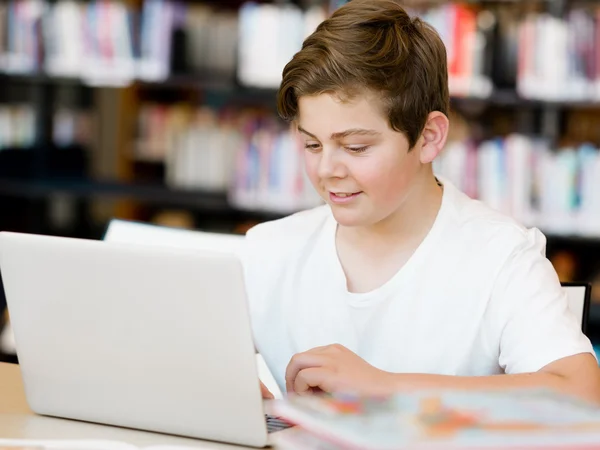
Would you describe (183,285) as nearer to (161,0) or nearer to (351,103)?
(351,103)

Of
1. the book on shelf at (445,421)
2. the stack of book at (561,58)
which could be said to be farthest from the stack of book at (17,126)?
the book on shelf at (445,421)

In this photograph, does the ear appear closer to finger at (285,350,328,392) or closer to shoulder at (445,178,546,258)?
shoulder at (445,178,546,258)

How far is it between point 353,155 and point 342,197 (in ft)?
0.22

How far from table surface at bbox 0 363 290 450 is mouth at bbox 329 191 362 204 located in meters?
0.43

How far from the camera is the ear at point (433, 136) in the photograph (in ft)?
4.93

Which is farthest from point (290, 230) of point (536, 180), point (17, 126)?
point (17, 126)

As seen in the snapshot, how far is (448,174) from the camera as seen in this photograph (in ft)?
11.0

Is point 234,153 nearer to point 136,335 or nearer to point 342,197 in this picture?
point 342,197

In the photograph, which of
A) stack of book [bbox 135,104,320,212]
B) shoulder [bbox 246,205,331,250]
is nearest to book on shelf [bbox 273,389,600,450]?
shoulder [bbox 246,205,331,250]

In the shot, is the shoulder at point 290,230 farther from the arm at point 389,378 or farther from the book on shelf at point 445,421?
the book on shelf at point 445,421

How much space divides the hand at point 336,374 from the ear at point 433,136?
406 mm

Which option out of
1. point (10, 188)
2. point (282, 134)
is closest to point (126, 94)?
point (10, 188)

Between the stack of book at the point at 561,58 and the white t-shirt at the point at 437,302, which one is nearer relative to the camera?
the white t-shirt at the point at 437,302

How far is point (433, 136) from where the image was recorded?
152 cm
